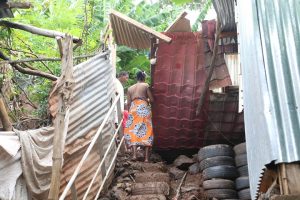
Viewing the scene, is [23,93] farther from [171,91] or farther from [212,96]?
[212,96]

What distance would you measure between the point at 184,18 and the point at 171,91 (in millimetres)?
1507

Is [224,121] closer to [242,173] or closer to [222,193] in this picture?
[242,173]

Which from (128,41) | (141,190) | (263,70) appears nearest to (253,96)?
(263,70)

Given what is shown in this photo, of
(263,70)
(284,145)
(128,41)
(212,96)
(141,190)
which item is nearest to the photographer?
(284,145)

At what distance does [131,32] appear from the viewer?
937 cm

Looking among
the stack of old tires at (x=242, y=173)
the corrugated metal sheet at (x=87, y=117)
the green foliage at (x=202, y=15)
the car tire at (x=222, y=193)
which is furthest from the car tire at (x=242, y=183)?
the green foliage at (x=202, y=15)

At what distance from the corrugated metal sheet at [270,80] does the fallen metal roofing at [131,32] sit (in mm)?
3961

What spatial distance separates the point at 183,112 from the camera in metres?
8.91

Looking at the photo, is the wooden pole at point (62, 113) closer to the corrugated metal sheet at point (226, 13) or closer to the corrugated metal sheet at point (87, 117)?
the corrugated metal sheet at point (87, 117)

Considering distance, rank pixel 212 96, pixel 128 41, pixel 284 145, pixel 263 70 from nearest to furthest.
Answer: pixel 284 145 → pixel 263 70 → pixel 212 96 → pixel 128 41

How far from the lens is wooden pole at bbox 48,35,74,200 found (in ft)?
14.2

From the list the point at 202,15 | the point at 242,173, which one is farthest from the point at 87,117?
the point at 202,15

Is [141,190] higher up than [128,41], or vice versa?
[128,41]

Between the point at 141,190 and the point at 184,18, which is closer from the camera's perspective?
the point at 141,190
